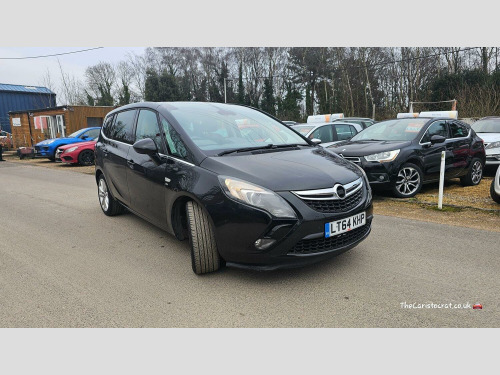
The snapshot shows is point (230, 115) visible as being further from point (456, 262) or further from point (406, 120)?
point (406, 120)

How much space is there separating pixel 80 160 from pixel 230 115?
12.3 meters

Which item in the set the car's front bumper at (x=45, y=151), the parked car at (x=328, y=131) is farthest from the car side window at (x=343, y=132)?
the car's front bumper at (x=45, y=151)

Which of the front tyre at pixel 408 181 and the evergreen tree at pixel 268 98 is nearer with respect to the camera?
the front tyre at pixel 408 181

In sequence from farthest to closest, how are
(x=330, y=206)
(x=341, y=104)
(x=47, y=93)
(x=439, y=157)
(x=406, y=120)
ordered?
(x=341, y=104) < (x=47, y=93) < (x=406, y=120) < (x=439, y=157) < (x=330, y=206)

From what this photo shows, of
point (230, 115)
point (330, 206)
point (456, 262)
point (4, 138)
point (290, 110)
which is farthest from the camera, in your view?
point (290, 110)

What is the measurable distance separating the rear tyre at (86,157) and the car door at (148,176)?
11.4 meters

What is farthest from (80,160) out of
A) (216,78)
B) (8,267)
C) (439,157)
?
(216,78)

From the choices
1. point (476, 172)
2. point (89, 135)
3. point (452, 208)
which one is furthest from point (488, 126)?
point (89, 135)

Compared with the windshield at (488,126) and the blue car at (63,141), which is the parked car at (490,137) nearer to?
the windshield at (488,126)

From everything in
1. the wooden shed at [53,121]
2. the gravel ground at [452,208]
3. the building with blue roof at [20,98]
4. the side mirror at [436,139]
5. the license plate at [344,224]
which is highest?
the building with blue roof at [20,98]

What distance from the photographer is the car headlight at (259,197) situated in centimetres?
290

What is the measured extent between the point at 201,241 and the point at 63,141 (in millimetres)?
15307

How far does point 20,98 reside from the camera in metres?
33.0

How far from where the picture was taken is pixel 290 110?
4372 centimetres
